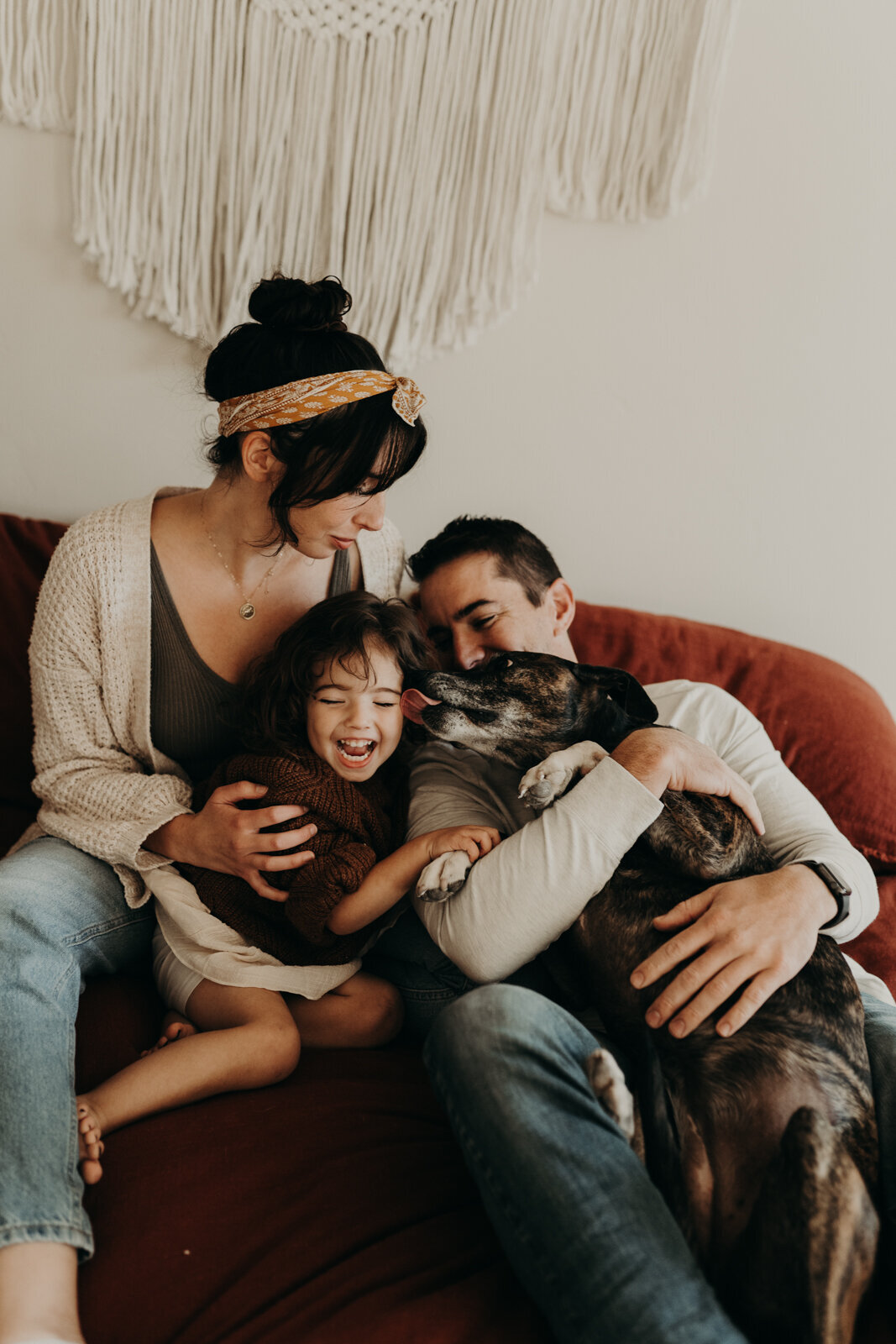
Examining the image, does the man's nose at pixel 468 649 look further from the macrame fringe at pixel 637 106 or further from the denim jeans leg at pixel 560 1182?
the macrame fringe at pixel 637 106

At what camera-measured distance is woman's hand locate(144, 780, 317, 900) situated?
1.36 metres

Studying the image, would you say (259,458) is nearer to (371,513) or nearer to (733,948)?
(371,513)

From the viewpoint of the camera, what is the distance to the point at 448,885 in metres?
1.26

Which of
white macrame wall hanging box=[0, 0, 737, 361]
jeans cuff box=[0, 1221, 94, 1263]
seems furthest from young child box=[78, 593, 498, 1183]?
white macrame wall hanging box=[0, 0, 737, 361]

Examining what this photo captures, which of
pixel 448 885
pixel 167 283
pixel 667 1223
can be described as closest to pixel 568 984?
pixel 448 885

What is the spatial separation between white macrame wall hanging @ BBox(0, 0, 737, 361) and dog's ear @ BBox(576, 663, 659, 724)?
0.96 meters

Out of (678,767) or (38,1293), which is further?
(678,767)

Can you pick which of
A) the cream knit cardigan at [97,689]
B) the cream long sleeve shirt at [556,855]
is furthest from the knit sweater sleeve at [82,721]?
the cream long sleeve shirt at [556,855]

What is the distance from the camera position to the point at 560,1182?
3.13 feet

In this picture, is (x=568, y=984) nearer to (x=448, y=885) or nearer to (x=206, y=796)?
(x=448, y=885)

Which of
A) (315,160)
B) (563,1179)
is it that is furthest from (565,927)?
(315,160)

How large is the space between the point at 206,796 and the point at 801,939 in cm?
94

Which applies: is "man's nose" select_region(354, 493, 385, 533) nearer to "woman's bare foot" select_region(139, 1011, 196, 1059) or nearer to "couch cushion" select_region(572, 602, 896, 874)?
"couch cushion" select_region(572, 602, 896, 874)

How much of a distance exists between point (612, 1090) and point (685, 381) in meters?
1.55
